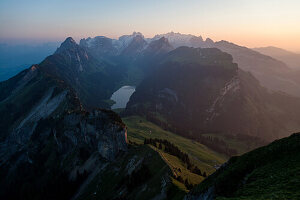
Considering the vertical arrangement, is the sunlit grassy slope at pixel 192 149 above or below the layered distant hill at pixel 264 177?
below

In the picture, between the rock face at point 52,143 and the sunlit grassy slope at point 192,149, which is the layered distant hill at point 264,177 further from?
the rock face at point 52,143

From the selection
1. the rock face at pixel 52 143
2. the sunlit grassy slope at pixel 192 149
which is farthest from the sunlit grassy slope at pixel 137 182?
the sunlit grassy slope at pixel 192 149

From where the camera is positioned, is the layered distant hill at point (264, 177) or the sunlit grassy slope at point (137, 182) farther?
the sunlit grassy slope at point (137, 182)

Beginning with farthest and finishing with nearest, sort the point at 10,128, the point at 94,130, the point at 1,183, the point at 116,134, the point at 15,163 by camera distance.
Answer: the point at 10,128, the point at 15,163, the point at 1,183, the point at 94,130, the point at 116,134

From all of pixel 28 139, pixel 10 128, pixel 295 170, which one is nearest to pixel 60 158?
pixel 28 139

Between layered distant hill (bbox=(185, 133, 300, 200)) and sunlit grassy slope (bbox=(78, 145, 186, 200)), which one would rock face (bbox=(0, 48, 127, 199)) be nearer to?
sunlit grassy slope (bbox=(78, 145, 186, 200))

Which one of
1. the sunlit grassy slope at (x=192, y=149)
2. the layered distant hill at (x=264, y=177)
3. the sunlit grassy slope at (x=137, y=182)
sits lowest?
the sunlit grassy slope at (x=192, y=149)

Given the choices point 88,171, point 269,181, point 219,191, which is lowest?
point 88,171

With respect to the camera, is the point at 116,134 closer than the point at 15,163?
Yes

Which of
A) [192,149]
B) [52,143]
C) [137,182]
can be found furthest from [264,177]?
[52,143]

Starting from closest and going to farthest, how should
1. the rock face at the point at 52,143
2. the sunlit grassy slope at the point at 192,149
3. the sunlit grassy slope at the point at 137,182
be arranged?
the sunlit grassy slope at the point at 137,182 → the rock face at the point at 52,143 → the sunlit grassy slope at the point at 192,149

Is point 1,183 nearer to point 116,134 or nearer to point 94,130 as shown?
point 94,130
